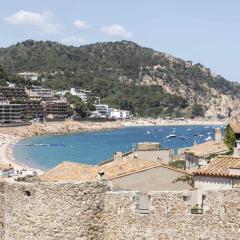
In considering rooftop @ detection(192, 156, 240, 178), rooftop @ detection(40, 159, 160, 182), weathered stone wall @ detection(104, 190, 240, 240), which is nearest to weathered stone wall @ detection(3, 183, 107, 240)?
weathered stone wall @ detection(104, 190, 240, 240)

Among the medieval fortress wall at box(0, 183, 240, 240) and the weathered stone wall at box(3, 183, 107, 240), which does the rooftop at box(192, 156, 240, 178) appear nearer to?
the medieval fortress wall at box(0, 183, 240, 240)

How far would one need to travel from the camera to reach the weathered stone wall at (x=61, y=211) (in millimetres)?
11250

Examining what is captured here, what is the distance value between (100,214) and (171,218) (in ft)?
4.33

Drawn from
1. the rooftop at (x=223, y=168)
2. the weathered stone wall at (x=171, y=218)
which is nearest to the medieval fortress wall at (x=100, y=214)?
the weathered stone wall at (x=171, y=218)

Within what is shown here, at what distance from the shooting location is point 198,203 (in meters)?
10.7

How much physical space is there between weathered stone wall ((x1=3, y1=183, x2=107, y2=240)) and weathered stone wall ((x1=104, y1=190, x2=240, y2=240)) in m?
0.25

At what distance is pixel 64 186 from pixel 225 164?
570 cm

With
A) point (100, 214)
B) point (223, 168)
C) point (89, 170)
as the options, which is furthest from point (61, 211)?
point (89, 170)

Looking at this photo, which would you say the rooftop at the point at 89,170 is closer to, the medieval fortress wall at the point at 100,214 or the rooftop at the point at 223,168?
the rooftop at the point at 223,168

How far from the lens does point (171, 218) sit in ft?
35.7

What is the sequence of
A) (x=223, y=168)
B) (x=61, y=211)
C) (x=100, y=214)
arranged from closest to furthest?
(x=61, y=211)
(x=100, y=214)
(x=223, y=168)

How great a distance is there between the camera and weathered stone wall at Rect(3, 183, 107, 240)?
11.2 meters

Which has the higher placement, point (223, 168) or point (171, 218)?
point (223, 168)

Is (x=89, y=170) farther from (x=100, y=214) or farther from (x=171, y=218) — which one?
(x=171, y=218)
